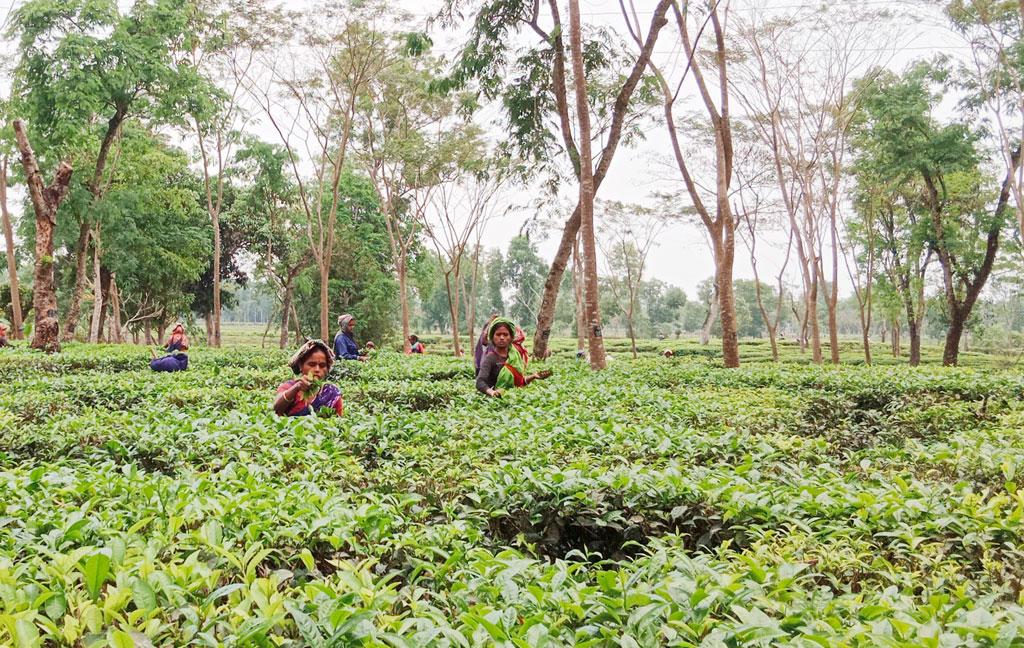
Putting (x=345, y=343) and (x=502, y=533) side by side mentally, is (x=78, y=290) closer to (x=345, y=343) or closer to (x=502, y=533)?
(x=345, y=343)

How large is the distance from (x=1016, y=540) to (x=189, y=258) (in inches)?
1130

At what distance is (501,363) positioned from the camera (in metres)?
6.82

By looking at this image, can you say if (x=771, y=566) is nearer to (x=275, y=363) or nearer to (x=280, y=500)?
(x=280, y=500)

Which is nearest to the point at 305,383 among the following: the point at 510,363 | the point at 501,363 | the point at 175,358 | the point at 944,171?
the point at 501,363

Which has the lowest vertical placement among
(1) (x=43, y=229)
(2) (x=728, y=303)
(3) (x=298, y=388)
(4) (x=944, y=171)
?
(3) (x=298, y=388)

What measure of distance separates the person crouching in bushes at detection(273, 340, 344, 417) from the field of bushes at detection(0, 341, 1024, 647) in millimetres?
232

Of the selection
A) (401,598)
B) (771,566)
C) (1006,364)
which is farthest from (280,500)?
(1006,364)

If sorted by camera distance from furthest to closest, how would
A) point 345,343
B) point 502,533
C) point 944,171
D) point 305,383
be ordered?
point 944,171 < point 345,343 < point 305,383 < point 502,533

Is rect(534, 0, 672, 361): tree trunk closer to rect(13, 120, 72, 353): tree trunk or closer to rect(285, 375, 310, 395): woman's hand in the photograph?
rect(285, 375, 310, 395): woman's hand

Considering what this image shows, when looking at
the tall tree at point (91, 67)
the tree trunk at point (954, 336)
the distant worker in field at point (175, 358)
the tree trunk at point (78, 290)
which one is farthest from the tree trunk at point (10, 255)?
the tree trunk at point (954, 336)

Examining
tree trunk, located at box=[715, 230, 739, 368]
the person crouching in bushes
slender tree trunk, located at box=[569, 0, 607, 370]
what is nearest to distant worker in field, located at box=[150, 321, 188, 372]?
the person crouching in bushes

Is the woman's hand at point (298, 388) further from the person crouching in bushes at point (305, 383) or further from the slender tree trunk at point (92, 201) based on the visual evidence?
the slender tree trunk at point (92, 201)

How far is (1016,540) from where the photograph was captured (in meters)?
2.25

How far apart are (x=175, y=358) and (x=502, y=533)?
8.69m
